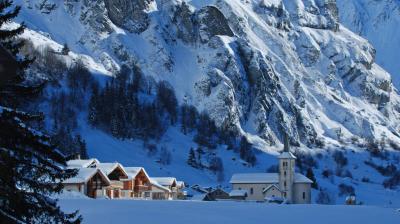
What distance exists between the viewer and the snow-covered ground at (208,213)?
4197 centimetres

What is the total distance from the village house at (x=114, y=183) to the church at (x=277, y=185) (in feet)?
81.8

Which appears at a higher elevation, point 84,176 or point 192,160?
point 192,160

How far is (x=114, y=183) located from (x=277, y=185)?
172ft

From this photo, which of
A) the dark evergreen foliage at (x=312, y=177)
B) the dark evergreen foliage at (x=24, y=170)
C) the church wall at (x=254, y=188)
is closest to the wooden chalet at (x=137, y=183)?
the church wall at (x=254, y=188)

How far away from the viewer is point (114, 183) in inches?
3696

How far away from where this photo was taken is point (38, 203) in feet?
Result: 68.9

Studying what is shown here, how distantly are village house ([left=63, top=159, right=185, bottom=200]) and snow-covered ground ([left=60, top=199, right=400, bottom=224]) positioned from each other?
97.4ft

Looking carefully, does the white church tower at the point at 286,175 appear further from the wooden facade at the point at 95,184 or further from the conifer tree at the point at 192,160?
the wooden facade at the point at 95,184

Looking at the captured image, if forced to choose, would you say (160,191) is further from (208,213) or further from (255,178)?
(208,213)

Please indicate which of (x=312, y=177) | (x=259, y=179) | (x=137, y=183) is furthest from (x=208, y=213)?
(x=312, y=177)

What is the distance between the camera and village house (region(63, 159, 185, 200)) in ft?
276

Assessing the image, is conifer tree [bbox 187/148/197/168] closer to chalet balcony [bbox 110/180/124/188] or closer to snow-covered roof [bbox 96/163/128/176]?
snow-covered roof [bbox 96/163/128/176]

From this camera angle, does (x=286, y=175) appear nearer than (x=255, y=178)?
Yes

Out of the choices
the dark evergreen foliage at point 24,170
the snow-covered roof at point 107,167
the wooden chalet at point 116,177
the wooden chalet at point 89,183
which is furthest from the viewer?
the snow-covered roof at point 107,167
